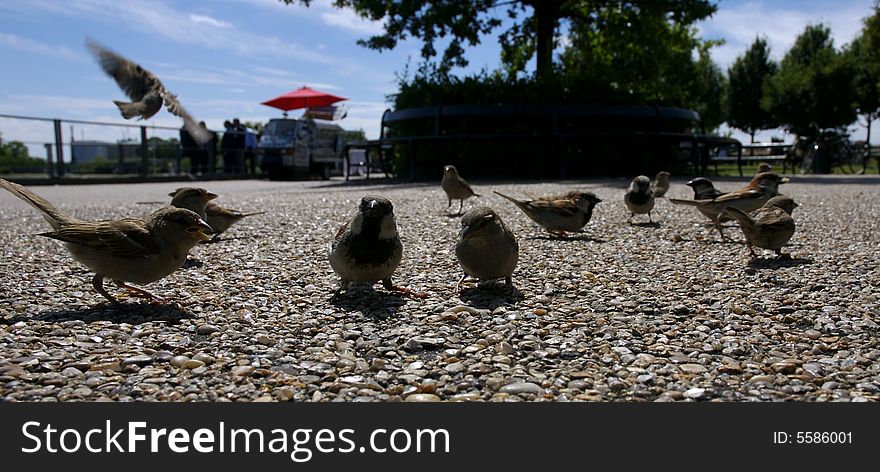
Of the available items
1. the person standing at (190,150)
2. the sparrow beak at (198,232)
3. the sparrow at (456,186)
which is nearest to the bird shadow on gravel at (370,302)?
the sparrow beak at (198,232)

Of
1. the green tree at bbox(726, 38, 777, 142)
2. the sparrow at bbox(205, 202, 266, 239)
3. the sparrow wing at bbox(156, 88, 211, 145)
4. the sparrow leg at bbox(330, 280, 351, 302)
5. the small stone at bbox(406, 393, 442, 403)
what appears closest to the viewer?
the small stone at bbox(406, 393, 442, 403)

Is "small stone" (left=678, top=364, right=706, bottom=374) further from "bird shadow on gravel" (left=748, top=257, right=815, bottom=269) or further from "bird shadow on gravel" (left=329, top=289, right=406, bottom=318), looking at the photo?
"bird shadow on gravel" (left=748, top=257, right=815, bottom=269)

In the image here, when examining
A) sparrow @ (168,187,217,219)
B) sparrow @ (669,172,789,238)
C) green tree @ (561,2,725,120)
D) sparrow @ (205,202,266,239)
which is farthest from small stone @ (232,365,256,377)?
green tree @ (561,2,725,120)

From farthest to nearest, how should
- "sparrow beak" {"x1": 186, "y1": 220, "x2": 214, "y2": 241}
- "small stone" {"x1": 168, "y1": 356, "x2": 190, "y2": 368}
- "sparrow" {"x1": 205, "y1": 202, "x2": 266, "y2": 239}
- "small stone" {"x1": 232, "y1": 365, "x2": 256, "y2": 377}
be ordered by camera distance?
1. "sparrow" {"x1": 205, "y1": 202, "x2": 266, "y2": 239}
2. "sparrow beak" {"x1": 186, "y1": 220, "x2": 214, "y2": 241}
3. "small stone" {"x1": 168, "y1": 356, "x2": 190, "y2": 368}
4. "small stone" {"x1": 232, "y1": 365, "x2": 256, "y2": 377}

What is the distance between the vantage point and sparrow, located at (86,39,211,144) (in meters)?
12.4

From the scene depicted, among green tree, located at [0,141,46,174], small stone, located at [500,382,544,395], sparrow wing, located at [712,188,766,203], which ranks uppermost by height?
green tree, located at [0,141,46,174]

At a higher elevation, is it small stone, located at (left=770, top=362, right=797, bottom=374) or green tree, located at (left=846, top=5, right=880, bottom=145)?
green tree, located at (left=846, top=5, right=880, bottom=145)

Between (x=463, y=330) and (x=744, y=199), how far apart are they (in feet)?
16.2

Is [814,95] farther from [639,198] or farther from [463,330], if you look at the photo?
[463,330]

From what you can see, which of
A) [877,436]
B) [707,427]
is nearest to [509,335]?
[707,427]

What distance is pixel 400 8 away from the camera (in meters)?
17.6

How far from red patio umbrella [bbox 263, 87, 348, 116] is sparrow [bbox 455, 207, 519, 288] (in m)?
27.1

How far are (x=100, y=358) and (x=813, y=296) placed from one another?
425cm

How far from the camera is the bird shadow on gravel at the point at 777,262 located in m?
5.21
